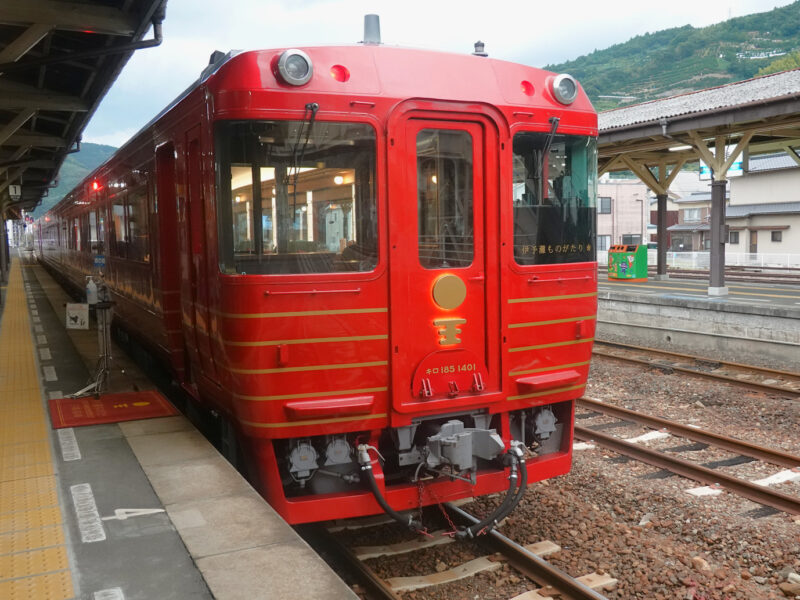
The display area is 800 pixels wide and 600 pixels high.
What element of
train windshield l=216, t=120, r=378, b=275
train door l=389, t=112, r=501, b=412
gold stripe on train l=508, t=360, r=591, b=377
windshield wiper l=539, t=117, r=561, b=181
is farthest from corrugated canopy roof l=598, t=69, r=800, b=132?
train windshield l=216, t=120, r=378, b=275

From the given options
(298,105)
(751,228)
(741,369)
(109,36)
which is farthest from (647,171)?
(298,105)

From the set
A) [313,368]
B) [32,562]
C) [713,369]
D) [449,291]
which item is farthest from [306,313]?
[713,369]

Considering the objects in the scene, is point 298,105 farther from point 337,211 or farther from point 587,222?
point 587,222

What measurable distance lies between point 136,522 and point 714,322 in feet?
40.9

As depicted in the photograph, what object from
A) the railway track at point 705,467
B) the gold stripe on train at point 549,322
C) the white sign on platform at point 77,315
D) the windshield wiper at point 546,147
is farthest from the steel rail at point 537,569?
the white sign on platform at point 77,315

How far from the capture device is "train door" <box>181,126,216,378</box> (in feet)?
15.6

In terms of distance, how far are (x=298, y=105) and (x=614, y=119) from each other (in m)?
18.1

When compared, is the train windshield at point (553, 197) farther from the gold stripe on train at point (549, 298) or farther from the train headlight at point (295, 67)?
the train headlight at point (295, 67)

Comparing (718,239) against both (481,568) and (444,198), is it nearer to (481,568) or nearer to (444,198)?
(444,198)

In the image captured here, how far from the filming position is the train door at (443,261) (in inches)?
175

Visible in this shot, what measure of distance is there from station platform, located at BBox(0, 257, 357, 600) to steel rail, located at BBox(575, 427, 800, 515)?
3933mm

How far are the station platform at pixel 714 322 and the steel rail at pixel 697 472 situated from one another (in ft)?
19.9

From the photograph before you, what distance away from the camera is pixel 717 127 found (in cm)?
1531

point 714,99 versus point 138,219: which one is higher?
point 714,99
